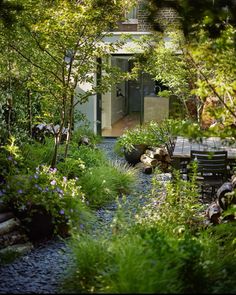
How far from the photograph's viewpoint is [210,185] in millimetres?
7305

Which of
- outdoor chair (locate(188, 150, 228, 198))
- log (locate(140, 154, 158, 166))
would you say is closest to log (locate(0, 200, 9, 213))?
outdoor chair (locate(188, 150, 228, 198))

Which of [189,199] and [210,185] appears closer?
[189,199]

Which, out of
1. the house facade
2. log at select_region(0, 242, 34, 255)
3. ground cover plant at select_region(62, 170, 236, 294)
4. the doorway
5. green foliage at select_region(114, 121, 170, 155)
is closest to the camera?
ground cover plant at select_region(62, 170, 236, 294)

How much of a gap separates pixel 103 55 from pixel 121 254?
4.62m

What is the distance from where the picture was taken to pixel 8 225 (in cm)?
533

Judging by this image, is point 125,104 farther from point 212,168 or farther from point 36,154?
point 212,168

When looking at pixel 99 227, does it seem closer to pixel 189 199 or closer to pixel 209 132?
pixel 189 199

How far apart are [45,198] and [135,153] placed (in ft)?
17.9

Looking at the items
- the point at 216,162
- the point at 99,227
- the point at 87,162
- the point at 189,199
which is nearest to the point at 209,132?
the point at 189,199

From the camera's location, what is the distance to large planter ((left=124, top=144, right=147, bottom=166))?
35.6 feet

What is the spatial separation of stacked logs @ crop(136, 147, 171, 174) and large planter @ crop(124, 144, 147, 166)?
0.24 metres

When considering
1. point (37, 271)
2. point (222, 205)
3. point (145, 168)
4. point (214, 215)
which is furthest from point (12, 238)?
point (145, 168)

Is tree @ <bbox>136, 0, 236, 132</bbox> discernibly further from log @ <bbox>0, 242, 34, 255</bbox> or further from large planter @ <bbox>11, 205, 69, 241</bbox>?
log @ <bbox>0, 242, 34, 255</bbox>

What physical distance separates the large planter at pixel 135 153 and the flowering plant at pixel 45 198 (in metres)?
4.92
